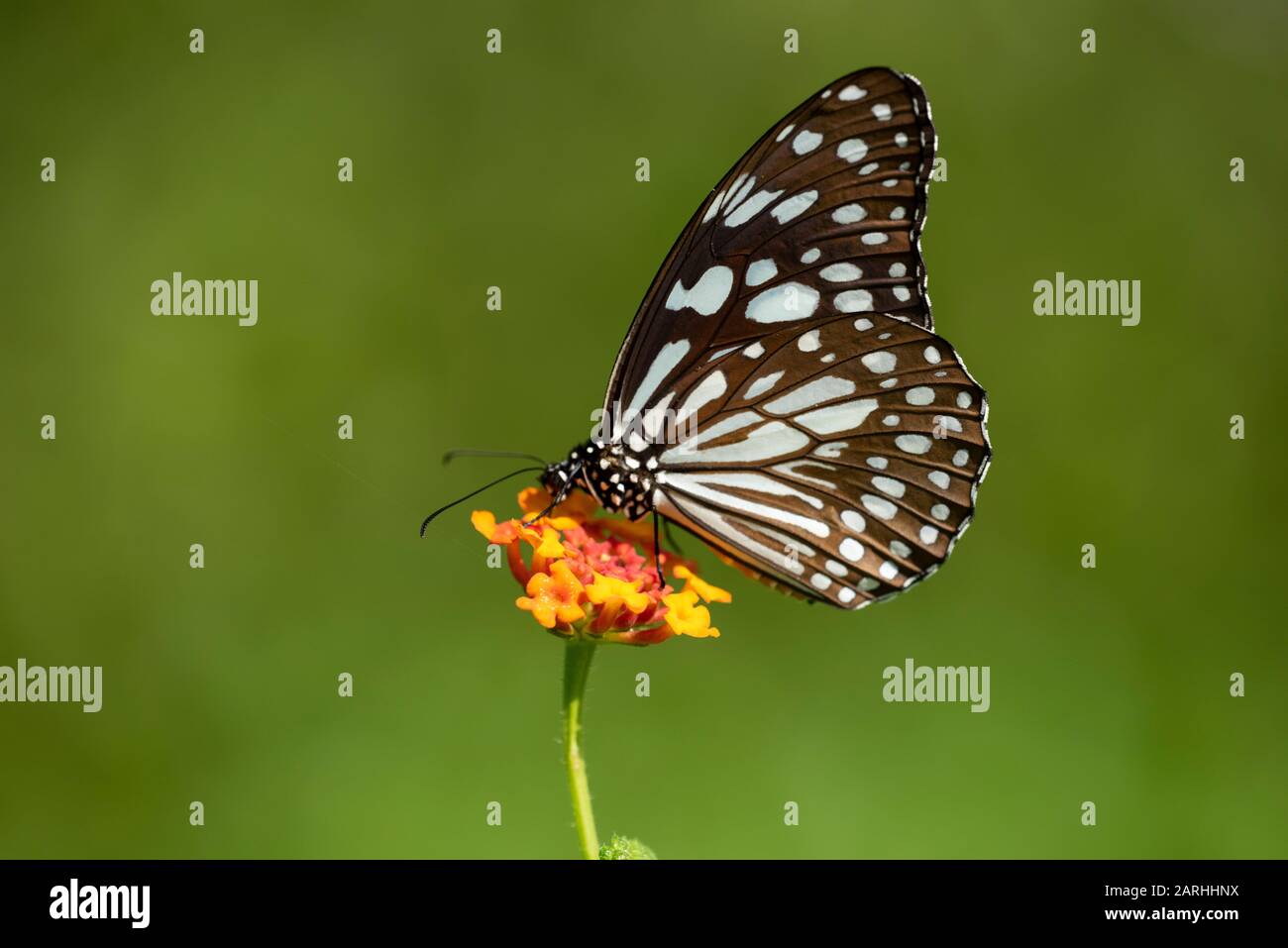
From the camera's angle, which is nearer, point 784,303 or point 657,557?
point 657,557

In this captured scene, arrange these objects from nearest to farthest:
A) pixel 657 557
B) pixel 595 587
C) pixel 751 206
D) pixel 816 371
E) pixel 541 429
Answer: pixel 595 587 < pixel 657 557 < pixel 751 206 < pixel 816 371 < pixel 541 429

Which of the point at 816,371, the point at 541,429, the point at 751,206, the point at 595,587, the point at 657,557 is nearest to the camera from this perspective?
the point at 595,587

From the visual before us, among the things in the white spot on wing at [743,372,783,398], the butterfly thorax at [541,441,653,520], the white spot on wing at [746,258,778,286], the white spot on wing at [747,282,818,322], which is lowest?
the butterfly thorax at [541,441,653,520]

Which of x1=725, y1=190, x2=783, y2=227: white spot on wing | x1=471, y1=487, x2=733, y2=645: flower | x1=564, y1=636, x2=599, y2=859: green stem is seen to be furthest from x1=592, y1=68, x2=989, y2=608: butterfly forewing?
x1=564, y1=636, x2=599, y2=859: green stem

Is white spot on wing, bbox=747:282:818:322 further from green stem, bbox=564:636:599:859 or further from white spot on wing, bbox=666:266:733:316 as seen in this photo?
green stem, bbox=564:636:599:859

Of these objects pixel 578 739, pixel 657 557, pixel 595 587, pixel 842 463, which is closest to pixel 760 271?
pixel 842 463

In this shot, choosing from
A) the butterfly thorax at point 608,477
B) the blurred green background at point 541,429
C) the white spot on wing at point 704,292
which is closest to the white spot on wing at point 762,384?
the white spot on wing at point 704,292

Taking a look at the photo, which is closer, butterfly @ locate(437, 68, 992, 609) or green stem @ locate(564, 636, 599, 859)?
green stem @ locate(564, 636, 599, 859)

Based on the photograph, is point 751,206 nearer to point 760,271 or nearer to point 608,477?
point 760,271
